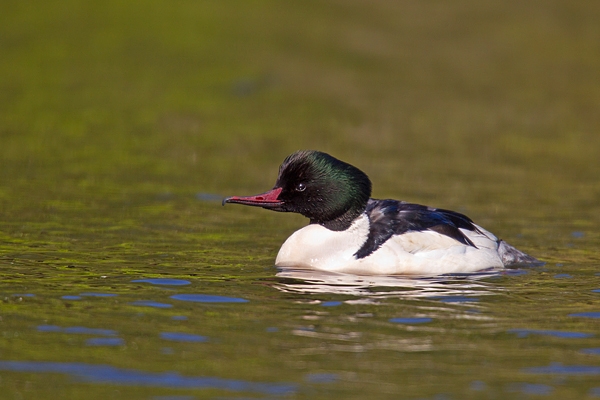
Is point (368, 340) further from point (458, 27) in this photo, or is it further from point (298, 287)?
point (458, 27)

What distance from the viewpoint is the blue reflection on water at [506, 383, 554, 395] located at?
6.55 meters

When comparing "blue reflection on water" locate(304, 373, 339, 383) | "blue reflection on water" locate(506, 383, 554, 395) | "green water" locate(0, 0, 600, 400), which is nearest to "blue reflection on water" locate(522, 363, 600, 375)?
"green water" locate(0, 0, 600, 400)

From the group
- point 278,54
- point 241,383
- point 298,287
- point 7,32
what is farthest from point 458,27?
point 241,383

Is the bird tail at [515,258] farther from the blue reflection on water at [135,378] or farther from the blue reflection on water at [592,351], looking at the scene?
the blue reflection on water at [135,378]

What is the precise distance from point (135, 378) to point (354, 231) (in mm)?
4290

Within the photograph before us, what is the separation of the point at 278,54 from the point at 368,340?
66.2 ft

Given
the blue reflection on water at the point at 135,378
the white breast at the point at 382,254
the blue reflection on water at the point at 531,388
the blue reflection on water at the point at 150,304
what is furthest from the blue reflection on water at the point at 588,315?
the blue reflection on water at the point at 150,304

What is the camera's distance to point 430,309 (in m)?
8.61

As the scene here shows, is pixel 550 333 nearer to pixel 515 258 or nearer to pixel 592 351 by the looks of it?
pixel 592 351

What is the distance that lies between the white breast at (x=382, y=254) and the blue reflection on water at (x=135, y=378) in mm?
3723

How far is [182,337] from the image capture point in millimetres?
7602

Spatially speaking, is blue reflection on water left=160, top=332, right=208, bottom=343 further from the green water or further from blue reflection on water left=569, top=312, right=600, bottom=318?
blue reflection on water left=569, top=312, right=600, bottom=318

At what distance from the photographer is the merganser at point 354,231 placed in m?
10.3

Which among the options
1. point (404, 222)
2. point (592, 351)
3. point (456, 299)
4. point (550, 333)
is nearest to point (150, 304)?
point (456, 299)
